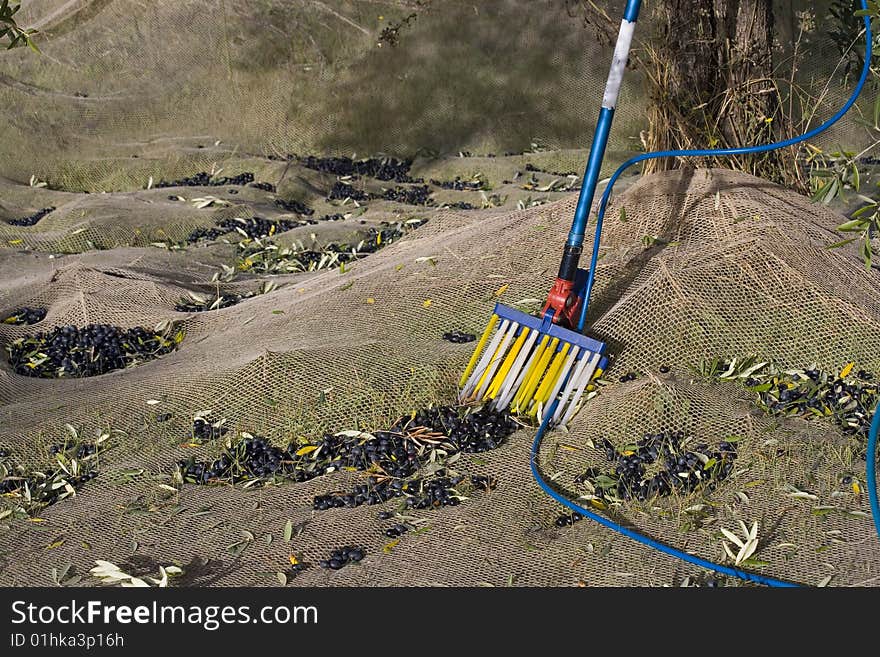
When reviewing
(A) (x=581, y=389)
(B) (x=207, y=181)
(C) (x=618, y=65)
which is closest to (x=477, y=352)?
(A) (x=581, y=389)

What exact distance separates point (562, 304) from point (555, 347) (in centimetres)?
16

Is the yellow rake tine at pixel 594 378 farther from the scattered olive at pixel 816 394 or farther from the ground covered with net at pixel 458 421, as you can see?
the scattered olive at pixel 816 394

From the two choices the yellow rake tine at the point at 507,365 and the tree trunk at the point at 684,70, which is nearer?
Result: the yellow rake tine at the point at 507,365

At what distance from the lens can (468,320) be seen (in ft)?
13.8

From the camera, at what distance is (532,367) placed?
3680mm

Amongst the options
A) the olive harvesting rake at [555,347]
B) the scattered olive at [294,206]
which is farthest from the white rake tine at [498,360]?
the scattered olive at [294,206]

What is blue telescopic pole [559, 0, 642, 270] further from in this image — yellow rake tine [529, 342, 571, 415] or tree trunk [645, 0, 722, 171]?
tree trunk [645, 0, 722, 171]

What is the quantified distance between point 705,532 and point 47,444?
2.36 m

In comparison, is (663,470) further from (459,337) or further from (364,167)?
(364,167)

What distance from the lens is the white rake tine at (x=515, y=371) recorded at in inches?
144

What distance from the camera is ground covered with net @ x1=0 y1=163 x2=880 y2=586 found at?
2959 millimetres

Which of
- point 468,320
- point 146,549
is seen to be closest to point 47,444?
point 146,549

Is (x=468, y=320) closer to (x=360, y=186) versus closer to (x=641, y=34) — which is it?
(x=360, y=186)

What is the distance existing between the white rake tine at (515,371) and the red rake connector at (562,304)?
3.7 inches
